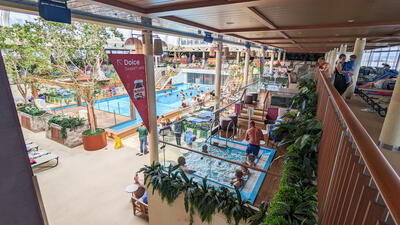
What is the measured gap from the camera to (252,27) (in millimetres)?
5281

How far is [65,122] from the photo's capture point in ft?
34.5

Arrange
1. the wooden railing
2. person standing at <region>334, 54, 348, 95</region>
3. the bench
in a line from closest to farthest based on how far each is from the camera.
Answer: the wooden railing → person standing at <region>334, 54, 348, 95</region> → the bench

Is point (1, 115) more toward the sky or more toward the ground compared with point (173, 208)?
more toward the sky

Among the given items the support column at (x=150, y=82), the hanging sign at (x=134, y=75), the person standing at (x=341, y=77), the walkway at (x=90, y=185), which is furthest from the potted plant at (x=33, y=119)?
the person standing at (x=341, y=77)

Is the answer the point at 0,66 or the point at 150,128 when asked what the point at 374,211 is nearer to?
the point at 0,66

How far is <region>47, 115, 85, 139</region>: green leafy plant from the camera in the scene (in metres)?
10.3

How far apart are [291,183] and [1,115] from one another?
9.77 feet

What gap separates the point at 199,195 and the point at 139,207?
2.98 metres

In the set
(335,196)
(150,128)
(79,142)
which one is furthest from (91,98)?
(335,196)

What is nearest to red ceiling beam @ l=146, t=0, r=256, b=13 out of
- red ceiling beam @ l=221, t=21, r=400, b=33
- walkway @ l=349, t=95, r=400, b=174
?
red ceiling beam @ l=221, t=21, r=400, b=33

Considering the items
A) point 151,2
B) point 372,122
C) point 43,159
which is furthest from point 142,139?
point 372,122

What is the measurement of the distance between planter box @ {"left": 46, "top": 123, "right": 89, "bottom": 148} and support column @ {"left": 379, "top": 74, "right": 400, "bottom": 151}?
1208 centimetres

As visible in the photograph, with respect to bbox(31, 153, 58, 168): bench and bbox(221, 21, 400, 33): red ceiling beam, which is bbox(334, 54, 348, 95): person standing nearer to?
bbox(221, 21, 400, 33): red ceiling beam

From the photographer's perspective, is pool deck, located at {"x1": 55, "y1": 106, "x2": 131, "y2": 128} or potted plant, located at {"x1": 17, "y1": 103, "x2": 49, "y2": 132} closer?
potted plant, located at {"x1": 17, "y1": 103, "x2": 49, "y2": 132}
